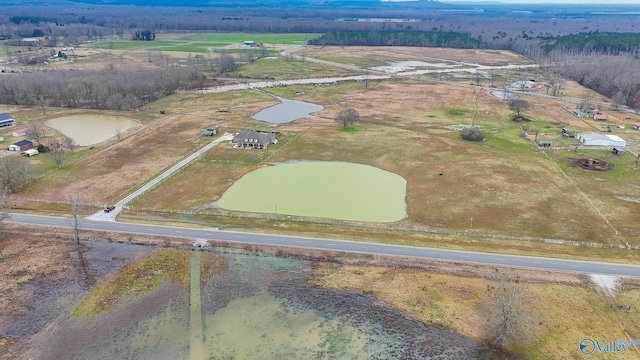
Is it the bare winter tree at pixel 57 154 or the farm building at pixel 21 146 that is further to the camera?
the farm building at pixel 21 146

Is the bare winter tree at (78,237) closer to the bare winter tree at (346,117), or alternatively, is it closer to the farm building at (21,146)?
the farm building at (21,146)

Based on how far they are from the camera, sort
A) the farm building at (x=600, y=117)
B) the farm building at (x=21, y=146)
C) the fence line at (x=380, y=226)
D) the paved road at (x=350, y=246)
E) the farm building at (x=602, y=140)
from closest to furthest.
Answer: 1. the paved road at (x=350, y=246)
2. the fence line at (x=380, y=226)
3. the farm building at (x=21, y=146)
4. the farm building at (x=602, y=140)
5. the farm building at (x=600, y=117)

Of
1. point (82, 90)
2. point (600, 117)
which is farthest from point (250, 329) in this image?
point (82, 90)

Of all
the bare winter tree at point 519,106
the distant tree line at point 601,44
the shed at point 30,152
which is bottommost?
the shed at point 30,152

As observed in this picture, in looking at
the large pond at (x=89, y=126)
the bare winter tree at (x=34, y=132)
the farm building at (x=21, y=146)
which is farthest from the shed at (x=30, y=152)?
the large pond at (x=89, y=126)

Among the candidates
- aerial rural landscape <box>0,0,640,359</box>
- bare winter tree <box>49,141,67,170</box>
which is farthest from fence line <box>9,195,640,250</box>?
bare winter tree <box>49,141,67,170</box>

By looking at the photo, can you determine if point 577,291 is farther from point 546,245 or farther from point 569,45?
point 569,45

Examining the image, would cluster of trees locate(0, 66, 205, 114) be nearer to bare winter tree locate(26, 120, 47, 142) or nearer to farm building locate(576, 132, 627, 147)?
bare winter tree locate(26, 120, 47, 142)
